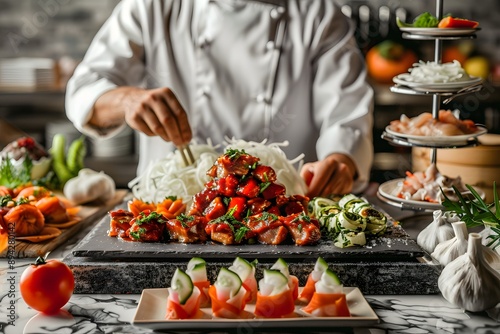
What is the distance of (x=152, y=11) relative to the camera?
124 inches

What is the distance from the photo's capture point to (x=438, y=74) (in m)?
2.31

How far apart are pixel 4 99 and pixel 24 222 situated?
2994 mm

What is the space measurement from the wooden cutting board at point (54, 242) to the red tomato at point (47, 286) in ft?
1.34

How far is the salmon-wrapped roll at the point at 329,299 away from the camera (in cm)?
155

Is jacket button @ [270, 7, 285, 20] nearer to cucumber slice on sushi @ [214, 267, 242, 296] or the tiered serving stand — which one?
the tiered serving stand

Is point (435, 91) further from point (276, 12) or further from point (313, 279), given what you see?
point (276, 12)

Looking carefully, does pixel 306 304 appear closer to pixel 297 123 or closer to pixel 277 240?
pixel 277 240

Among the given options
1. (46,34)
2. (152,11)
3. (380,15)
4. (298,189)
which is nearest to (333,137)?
(298,189)

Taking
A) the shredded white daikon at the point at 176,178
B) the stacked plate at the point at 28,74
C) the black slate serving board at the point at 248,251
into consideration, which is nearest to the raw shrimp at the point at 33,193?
the shredded white daikon at the point at 176,178

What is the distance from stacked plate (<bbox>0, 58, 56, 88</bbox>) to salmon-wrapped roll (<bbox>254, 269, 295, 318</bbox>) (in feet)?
12.7

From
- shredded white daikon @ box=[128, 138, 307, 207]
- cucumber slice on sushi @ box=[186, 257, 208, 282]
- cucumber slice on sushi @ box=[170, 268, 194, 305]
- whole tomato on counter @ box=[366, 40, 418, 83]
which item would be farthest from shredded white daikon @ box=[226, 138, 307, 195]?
whole tomato on counter @ box=[366, 40, 418, 83]

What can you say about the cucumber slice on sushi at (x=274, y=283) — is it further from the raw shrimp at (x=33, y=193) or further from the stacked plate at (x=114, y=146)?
the stacked plate at (x=114, y=146)

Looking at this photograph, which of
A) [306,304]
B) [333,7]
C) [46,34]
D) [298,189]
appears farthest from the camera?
[46,34]

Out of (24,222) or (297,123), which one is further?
(297,123)
